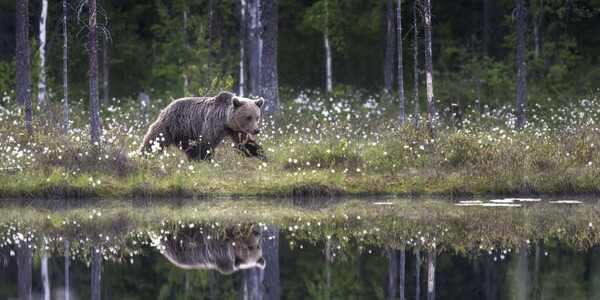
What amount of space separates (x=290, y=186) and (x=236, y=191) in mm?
941

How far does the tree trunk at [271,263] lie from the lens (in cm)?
996

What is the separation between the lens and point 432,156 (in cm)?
1927

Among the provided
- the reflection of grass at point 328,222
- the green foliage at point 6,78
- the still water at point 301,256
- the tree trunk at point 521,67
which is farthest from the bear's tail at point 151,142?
the green foliage at point 6,78

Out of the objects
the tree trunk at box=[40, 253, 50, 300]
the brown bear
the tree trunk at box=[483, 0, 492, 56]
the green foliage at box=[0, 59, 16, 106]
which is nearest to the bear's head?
the brown bear

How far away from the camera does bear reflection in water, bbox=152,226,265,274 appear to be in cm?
1153

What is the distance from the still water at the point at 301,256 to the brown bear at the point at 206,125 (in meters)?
3.88

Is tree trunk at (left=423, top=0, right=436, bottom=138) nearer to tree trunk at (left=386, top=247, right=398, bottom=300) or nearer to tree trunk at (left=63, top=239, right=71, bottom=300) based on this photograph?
tree trunk at (left=386, top=247, right=398, bottom=300)

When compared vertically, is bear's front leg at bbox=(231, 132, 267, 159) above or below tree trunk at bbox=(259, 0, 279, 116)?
below

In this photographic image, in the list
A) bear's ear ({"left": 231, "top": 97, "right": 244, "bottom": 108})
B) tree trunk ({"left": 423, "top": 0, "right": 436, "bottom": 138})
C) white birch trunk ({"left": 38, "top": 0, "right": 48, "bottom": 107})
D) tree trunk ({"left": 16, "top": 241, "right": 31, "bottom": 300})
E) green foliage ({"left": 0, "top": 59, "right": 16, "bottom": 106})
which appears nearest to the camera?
tree trunk ({"left": 16, "top": 241, "right": 31, "bottom": 300})

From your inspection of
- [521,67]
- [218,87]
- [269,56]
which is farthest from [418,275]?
[269,56]

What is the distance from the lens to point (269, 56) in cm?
2725

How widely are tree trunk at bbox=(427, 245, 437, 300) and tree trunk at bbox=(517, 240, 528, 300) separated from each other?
0.81 meters

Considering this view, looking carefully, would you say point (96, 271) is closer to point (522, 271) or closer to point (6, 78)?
point (522, 271)

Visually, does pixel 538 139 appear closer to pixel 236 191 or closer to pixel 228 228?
pixel 236 191
